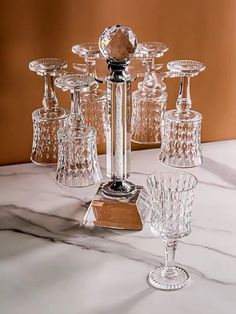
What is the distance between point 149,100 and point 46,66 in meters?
0.26

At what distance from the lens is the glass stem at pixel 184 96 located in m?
1.51

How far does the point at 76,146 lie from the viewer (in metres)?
1.44

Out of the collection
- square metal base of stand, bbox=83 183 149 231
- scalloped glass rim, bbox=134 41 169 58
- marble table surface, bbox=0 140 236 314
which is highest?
scalloped glass rim, bbox=134 41 169 58

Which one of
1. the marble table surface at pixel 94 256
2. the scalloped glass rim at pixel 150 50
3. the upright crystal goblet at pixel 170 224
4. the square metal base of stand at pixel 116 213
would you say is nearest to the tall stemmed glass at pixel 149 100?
the scalloped glass rim at pixel 150 50

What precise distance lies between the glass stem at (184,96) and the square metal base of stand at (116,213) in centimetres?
28

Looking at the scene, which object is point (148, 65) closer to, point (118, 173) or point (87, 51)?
point (87, 51)

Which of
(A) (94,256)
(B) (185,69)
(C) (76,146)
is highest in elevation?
(B) (185,69)

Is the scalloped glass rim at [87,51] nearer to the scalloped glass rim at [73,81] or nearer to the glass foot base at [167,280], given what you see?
the scalloped glass rim at [73,81]

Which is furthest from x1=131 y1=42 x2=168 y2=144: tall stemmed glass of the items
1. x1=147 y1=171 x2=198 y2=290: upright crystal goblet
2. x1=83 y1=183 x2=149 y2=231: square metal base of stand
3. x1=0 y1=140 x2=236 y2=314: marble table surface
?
x1=147 y1=171 x2=198 y2=290: upright crystal goblet

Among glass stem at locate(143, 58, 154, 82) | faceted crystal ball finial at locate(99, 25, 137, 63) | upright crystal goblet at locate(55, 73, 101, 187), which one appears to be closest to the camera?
faceted crystal ball finial at locate(99, 25, 137, 63)

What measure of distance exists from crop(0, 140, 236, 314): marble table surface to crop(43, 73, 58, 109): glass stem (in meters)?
0.17

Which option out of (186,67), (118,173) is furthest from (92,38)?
(118,173)

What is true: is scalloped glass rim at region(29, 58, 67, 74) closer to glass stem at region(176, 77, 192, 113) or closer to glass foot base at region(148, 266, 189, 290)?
glass stem at region(176, 77, 192, 113)

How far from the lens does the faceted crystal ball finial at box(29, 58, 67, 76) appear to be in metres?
1.42
